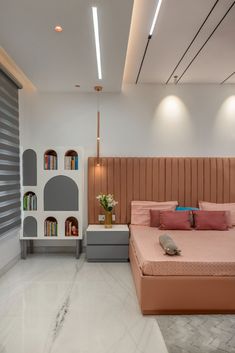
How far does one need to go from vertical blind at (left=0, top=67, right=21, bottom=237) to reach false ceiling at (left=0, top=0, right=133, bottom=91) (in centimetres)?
43

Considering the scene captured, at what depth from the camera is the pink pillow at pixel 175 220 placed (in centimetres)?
417

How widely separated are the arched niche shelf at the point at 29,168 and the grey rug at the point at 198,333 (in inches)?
112

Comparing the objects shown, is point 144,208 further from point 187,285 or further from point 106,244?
point 187,285

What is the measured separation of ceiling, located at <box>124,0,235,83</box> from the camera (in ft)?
8.70

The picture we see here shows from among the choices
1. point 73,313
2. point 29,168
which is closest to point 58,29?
point 29,168

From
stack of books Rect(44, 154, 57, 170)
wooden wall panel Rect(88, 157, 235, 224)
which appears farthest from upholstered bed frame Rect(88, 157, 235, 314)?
stack of books Rect(44, 154, 57, 170)

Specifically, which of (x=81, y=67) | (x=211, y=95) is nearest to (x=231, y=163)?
(x=211, y=95)

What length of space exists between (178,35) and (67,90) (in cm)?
218

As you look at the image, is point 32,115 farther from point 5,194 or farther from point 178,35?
point 178,35

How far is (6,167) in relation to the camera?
3883mm

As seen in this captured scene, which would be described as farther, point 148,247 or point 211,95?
point 211,95

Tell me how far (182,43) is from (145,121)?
65.0 inches

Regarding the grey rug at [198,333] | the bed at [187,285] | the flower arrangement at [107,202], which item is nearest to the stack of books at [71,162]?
the flower arrangement at [107,202]

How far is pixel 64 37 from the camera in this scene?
2.79 meters
